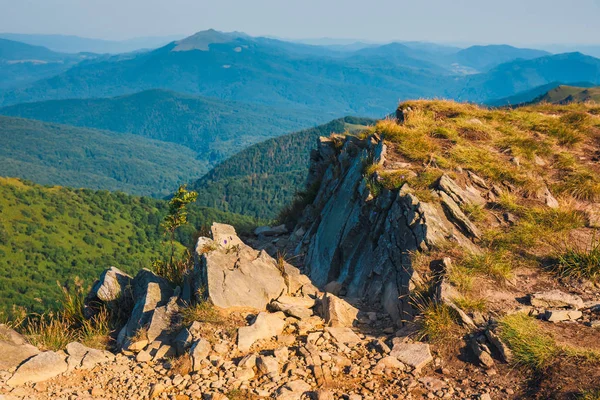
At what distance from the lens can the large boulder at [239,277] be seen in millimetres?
9242

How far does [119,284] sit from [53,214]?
159059 millimetres

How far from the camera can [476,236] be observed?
1046 centimetres

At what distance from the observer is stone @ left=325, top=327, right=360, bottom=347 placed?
8228 millimetres

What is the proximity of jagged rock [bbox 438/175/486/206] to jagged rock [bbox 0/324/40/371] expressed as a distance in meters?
9.56

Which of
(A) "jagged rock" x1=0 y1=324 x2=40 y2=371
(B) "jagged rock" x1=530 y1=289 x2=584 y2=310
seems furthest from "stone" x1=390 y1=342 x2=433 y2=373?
(A) "jagged rock" x1=0 y1=324 x2=40 y2=371

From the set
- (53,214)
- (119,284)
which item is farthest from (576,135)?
(53,214)

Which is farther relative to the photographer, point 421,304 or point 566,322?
point 421,304

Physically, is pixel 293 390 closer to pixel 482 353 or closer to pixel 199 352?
pixel 199 352

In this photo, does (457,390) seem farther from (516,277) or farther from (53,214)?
(53,214)

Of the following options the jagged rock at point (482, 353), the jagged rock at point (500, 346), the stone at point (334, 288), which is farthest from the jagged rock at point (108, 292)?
the jagged rock at point (500, 346)

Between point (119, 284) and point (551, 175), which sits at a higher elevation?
point (551, 175)

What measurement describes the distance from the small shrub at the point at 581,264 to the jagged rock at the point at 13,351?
10.3 metres

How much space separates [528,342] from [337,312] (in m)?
3.41

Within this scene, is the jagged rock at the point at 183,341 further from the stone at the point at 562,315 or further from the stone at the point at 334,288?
the stone at the point at 562,315
